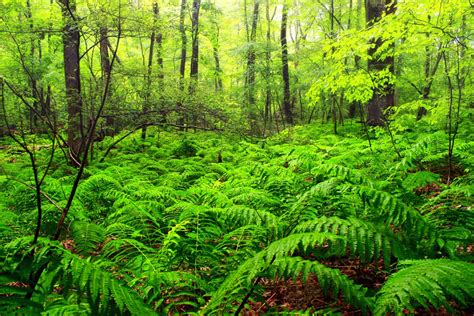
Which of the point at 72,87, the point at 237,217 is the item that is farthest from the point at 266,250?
the point at 72,87

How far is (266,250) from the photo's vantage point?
1.81 meters

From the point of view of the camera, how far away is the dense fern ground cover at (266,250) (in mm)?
1510

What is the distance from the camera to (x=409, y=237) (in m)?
2.15

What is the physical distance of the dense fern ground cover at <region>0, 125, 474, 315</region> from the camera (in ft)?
4.95

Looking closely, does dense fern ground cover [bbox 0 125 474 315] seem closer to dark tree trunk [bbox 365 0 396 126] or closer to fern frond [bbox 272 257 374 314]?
fern frond [bbox 272 257 374 314]

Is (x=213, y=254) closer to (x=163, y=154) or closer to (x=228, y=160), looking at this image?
(x=228, y=160)

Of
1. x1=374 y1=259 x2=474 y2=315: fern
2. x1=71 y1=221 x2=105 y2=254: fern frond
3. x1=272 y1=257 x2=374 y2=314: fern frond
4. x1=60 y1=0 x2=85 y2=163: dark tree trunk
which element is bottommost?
x1=71 y1=221 x2=105 y2=254: fern frond

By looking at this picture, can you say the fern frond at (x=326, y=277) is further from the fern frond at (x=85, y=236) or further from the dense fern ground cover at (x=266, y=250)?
the fern frond at (x=85, y=236)

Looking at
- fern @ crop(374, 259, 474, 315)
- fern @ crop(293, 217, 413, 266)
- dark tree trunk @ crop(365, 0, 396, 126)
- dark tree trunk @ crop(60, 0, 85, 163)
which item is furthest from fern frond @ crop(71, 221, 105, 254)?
dark tree trunk @ crop(365, 0, 396, 126)

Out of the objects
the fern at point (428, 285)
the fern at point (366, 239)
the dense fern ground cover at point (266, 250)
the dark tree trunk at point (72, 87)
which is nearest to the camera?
the fern at point (428, 285)

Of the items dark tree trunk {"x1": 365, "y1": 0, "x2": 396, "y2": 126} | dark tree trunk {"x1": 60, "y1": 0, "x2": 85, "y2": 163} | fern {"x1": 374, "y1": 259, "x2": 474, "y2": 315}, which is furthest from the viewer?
dark tree trunk {"x1": 365, "y1": 0, "x2": 396, "y2": 126}

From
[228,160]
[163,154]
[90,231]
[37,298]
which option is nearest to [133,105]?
[163,154]

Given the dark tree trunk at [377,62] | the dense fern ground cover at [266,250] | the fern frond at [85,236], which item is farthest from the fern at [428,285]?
the dark tree trunk at [377,62]

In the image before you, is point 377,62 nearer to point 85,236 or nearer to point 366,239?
point 366,239
